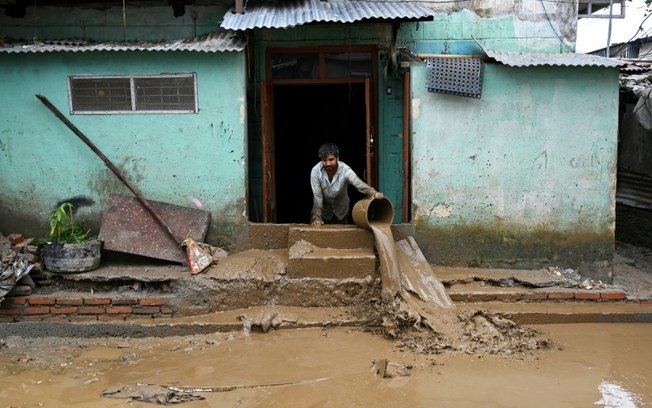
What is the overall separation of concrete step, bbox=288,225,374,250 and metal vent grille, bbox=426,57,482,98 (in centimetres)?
192

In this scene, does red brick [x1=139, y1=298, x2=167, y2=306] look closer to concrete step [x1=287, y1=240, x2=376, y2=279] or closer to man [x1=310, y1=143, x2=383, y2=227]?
concrete step [x1=287, y1=240, x2=376, y2=279]

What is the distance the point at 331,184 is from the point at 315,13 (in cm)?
206

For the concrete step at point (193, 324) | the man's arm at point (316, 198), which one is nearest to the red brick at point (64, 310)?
the concrete step at point (193, 324)

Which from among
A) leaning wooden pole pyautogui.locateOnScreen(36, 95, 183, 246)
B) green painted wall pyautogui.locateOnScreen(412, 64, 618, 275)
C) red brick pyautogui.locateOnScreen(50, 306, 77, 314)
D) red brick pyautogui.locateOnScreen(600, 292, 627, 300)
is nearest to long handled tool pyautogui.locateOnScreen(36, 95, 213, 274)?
leaning wooden pole pyautogui.locateOnScreen(36, 95, 183, 246)

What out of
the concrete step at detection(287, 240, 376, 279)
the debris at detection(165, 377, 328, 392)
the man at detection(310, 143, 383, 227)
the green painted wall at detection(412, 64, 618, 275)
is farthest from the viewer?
the green painted wall at detection(412, 64, 618, 275)

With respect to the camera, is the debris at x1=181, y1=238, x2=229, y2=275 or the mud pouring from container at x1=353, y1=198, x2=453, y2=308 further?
the debris at x1=181, y1=238, x2=229, y2=275

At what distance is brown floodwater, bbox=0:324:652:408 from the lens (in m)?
4.62

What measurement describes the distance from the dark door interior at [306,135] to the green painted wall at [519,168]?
285 centimetres

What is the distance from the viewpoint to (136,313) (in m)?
6.21

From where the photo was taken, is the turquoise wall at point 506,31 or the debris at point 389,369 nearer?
the debris at point 389,369

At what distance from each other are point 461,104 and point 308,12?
2156 millimetres

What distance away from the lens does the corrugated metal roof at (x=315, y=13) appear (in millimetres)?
6664

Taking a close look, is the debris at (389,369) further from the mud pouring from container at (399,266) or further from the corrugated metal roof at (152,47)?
the corrugated metal roof at (152,47)

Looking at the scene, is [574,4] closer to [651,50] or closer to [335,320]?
[335,320]
